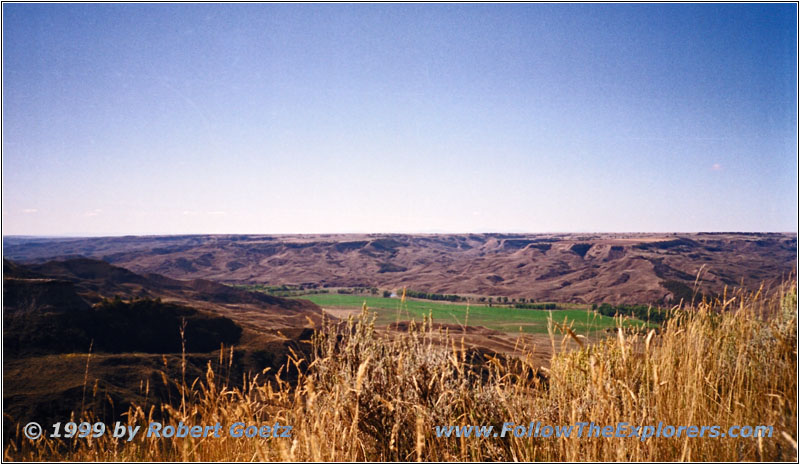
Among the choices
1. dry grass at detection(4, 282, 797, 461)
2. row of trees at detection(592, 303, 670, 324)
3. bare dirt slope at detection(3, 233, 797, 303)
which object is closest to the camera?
dry grass at detection(4, 282, 797, 461)

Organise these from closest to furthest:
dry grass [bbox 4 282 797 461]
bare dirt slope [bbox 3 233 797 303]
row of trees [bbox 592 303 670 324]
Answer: dry grass [bbox 4 282 797 461] → row of trees [bbox 592 303 670 324] → bare dirt slope [bbox 3 233 797 303]

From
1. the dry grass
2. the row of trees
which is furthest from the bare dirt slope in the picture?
the dry grass

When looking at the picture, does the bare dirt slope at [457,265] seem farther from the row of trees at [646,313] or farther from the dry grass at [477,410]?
the dry grass at [477,410]

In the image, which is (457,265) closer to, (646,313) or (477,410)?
(646,313)

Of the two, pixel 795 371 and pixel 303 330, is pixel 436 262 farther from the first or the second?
pixel 795 371

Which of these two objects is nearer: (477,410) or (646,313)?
(477,410)

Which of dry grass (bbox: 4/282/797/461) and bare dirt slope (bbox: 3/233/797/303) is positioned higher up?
dry grass (bbox: 4/282/797/461)

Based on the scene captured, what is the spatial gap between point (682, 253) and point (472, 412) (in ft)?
113

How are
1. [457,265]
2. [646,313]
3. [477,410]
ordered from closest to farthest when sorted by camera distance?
[477,410] < [646,313] < [457,265]

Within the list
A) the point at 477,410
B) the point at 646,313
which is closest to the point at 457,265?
the point at 646,313

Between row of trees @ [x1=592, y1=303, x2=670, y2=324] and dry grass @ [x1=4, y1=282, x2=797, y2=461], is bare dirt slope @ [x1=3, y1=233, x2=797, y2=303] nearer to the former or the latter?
row of trees @ [x1=592, y1=303, x2=670, y2=324]

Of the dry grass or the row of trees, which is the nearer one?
the dry grass

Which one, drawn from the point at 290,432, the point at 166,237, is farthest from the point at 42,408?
the point at 166,237

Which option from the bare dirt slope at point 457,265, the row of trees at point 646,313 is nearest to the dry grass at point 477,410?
the row of trees at point 646,313
